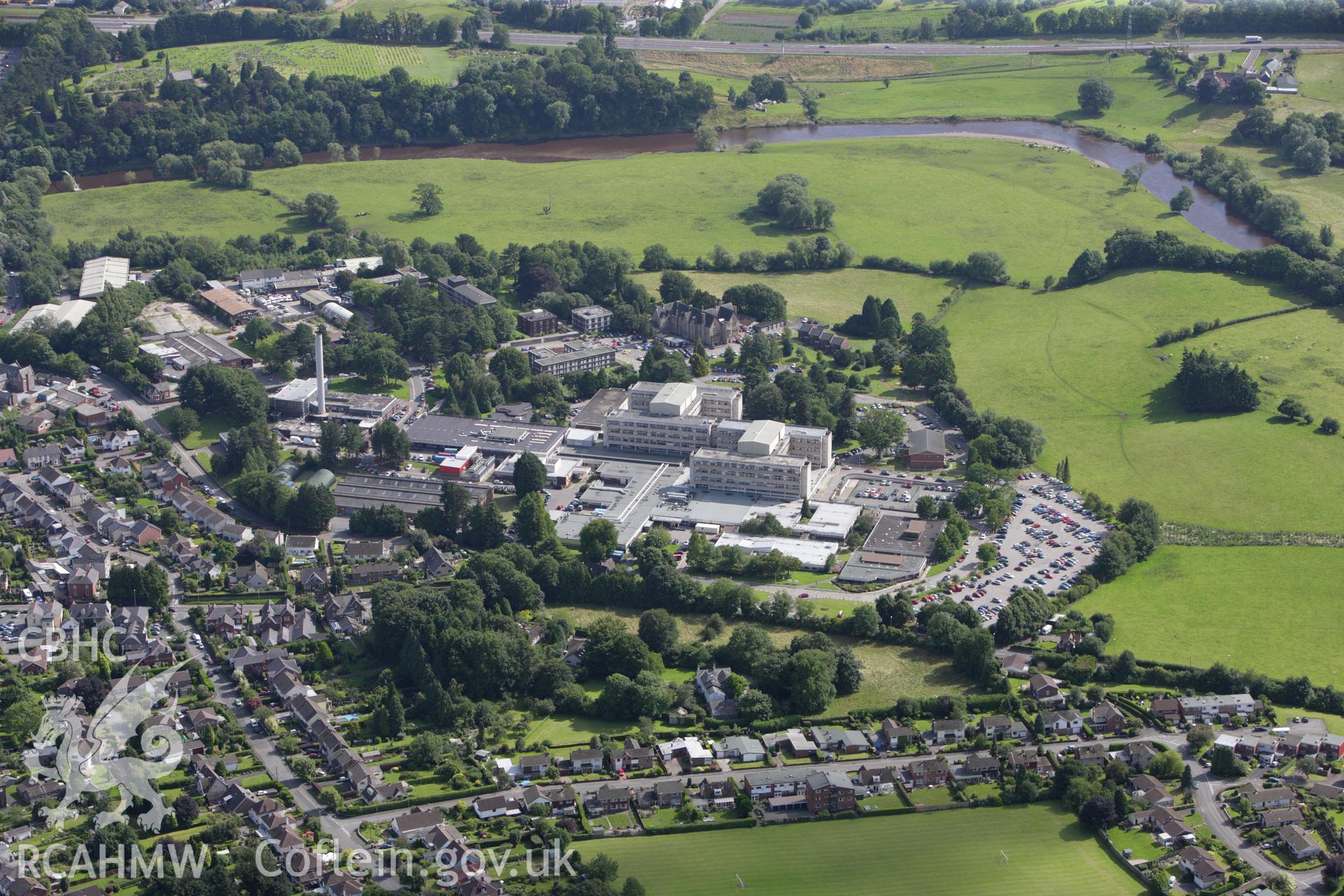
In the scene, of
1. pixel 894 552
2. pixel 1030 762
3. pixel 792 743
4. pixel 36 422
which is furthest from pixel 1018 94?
pixel 1030 762

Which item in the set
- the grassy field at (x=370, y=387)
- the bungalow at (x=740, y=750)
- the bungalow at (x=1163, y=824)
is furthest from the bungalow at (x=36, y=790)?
the grassy field at (x=370, y=387)

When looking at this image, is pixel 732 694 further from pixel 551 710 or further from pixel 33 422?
pixel 33 422

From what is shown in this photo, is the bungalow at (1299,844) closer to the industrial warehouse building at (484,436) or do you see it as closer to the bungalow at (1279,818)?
the bungalow at (1279,818)

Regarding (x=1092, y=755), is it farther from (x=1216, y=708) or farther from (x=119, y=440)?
(x=119, y=440)

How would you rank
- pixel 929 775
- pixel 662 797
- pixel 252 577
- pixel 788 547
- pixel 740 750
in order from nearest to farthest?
pixel 662 797 → pixel 929 775 → pixel 740 750 → pixel 252 577 → pixel 788 547

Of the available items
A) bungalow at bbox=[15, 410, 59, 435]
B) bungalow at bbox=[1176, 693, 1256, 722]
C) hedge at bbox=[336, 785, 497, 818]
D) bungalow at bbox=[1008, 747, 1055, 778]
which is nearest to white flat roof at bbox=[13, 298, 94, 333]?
bungalow at bbox=[15, 410, 59, 435]

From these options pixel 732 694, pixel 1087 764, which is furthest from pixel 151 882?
pixel 1087 764
